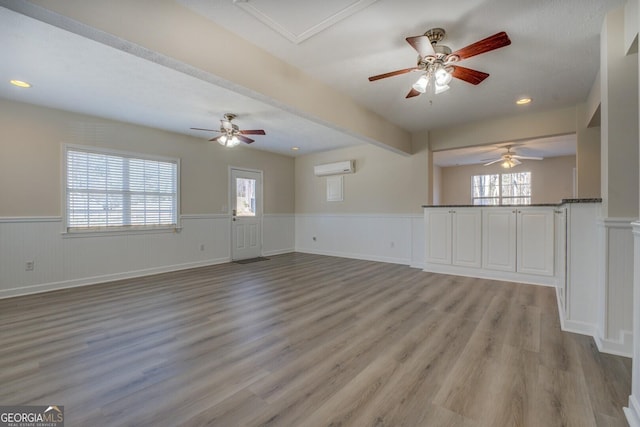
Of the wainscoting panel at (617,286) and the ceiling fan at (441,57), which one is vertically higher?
the ceiling fan at (441,57)

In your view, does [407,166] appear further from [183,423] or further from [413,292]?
[183,423]

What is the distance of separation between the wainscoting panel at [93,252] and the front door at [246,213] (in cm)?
23

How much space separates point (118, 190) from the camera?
4.57 metres

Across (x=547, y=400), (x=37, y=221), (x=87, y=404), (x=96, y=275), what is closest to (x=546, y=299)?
(x=547, y=400)

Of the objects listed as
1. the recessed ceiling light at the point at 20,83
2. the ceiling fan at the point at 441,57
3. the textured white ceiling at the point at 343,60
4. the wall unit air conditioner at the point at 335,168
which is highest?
the textured white ceiling at the point at 343,60

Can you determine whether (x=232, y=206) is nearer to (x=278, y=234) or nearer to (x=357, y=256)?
→ (x=278, y=234)

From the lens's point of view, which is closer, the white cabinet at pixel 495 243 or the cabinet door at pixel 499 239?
→ the white cabinet at pixel 495 243

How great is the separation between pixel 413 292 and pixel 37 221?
513cm

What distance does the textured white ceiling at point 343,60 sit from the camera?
2074 mm

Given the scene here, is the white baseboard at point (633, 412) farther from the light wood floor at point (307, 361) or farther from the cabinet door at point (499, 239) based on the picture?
the cabinet door at point (499, 239)

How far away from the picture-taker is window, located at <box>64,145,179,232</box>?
4.14m

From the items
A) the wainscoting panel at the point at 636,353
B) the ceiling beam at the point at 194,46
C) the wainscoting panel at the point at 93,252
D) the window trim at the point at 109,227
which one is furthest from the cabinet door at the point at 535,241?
the window trim at the point at 109,227

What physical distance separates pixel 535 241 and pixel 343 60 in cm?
363

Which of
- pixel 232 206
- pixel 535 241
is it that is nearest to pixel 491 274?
pixel 535 241
